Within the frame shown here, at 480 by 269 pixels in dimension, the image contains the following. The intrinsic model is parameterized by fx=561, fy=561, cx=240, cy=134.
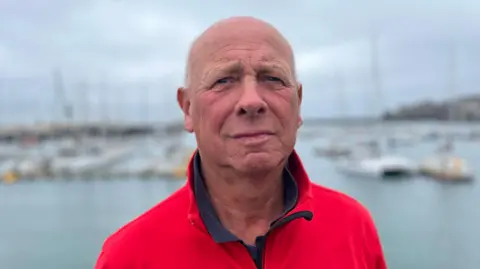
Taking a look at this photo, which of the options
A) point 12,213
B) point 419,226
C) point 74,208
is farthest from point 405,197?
point 12,213

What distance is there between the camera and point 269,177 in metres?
1.22

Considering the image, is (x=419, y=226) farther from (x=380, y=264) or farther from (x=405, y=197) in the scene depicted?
(x=380, y=264)

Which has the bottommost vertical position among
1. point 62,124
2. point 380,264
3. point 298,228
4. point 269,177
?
point 62,124

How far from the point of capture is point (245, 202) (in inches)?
49.8

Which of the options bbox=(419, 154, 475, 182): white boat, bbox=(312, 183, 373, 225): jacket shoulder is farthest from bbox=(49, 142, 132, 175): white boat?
bbox=(312, 183, 373, 225): jacket shoulder

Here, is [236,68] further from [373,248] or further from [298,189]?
[373,248]

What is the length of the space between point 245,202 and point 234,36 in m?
0.37

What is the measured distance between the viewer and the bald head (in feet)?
3.93

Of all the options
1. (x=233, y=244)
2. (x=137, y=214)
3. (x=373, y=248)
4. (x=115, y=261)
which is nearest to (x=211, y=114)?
(x=233, y=244)

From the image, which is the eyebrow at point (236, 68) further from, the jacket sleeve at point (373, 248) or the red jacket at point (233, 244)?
the jacket sleeve at point (373, 248)

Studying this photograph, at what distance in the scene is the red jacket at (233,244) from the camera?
1.19 metres

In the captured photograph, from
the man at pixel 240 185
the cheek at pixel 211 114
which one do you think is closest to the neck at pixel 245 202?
the man at pixel 240 185

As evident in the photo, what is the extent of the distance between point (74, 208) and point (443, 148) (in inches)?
829

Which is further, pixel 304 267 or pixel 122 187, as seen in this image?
pixel 122 187
